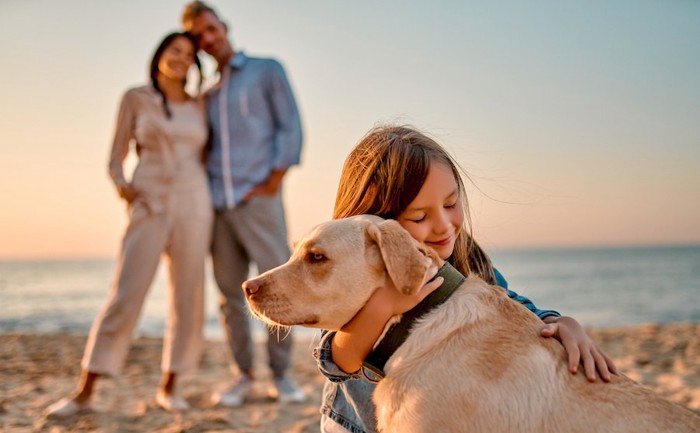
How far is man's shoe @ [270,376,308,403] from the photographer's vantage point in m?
5.21

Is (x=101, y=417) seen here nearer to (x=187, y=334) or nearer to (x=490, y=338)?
(x=187, y=334)

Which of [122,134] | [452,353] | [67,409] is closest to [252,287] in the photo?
[452,353]

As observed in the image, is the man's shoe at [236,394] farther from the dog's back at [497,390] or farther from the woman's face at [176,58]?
the dog's back at [497,390]

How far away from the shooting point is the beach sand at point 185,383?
Answer: 4.40 metres

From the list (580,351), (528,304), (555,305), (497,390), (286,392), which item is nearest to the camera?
(497,390)

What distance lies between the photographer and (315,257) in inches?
91.2

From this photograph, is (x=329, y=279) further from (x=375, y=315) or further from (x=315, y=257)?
(x=375, y=315)

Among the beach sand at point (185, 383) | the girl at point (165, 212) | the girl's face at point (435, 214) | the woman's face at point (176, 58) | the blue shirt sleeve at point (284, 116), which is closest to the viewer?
the girl's face at point (435, 214)

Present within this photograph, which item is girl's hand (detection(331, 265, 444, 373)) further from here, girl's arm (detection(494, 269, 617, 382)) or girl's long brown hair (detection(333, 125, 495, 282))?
girl's long brown hair (detection(333, 125, 495, 282))

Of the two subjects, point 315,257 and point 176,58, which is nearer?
point 315,257

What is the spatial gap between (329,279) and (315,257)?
104mm

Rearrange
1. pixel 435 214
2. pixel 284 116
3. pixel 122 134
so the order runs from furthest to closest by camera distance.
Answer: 1. pixel 284 116
2. pixel 122 134
3. pixel 435 214

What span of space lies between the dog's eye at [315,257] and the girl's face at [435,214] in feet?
1.90

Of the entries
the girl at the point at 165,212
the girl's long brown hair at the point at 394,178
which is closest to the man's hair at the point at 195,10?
the girl at the point at 165,212
